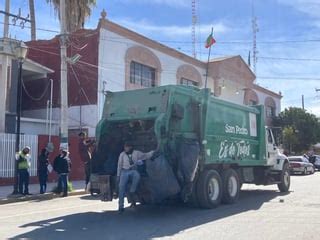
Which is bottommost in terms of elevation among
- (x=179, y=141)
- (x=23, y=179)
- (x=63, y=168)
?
(x=23, y=179)

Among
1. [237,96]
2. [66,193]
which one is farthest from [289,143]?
[66,193]

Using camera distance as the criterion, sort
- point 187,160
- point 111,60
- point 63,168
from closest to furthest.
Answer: point 187,160 < point 63,168 < point 111,60

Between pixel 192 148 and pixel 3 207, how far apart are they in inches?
234

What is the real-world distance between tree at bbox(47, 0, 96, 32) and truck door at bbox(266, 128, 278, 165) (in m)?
17.8

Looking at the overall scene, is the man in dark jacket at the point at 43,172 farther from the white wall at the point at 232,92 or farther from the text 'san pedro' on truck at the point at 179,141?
the white wall at the point at 232,92

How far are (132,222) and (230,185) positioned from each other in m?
4.25

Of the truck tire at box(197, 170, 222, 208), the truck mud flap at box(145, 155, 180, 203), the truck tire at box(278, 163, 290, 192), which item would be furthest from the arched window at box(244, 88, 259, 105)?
the truck mud flap at box(145, 155, 180, 203)

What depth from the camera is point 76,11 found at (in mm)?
31094

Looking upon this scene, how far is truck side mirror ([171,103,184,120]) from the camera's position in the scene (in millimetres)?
11875

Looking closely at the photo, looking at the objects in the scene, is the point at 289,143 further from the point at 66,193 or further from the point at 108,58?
the point at 66,193

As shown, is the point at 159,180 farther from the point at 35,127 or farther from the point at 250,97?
the point at 250,97

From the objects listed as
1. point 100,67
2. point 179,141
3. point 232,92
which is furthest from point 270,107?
point 179,141

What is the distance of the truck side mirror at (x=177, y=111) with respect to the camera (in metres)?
11.9

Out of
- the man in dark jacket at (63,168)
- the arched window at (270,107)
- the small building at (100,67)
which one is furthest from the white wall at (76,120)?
the arched window at (270,107)
